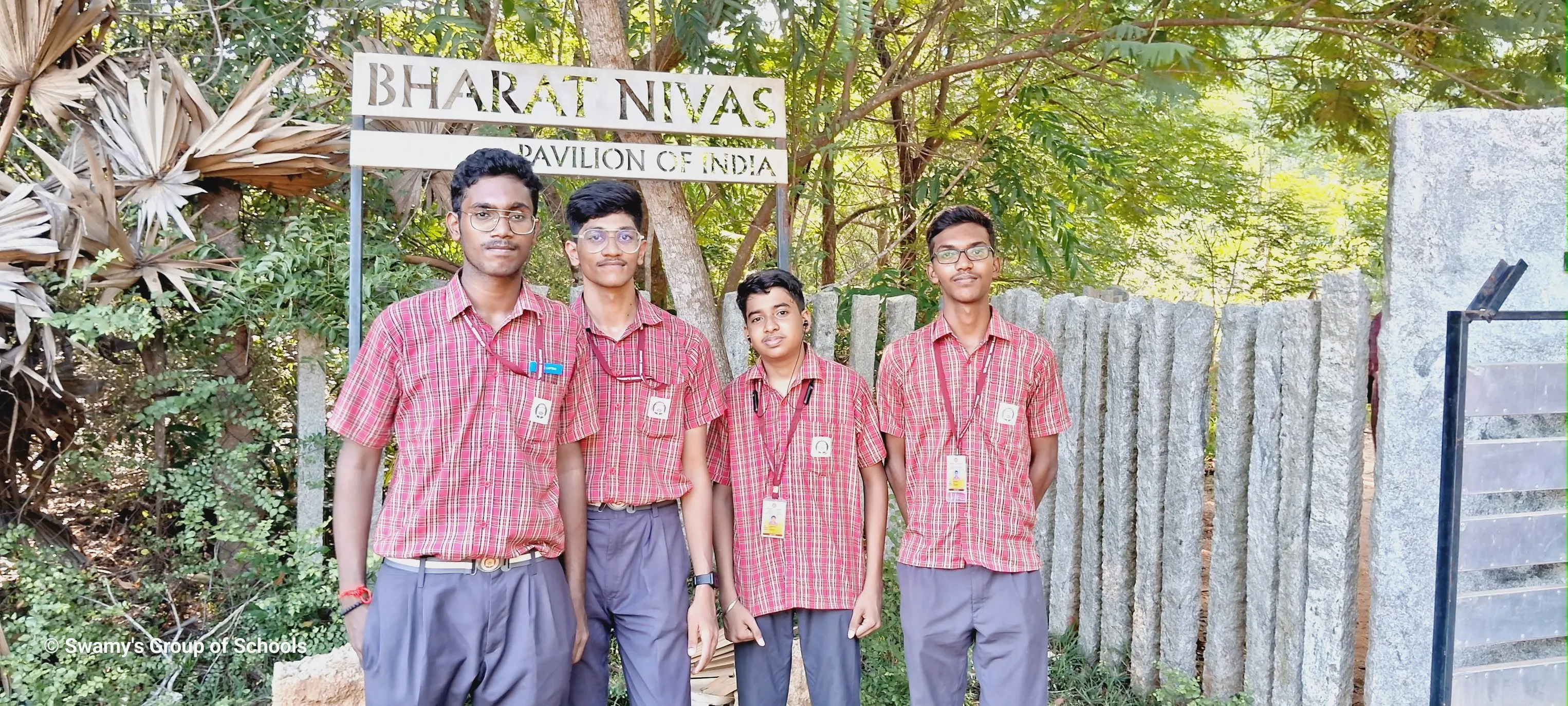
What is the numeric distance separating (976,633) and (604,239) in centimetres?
149

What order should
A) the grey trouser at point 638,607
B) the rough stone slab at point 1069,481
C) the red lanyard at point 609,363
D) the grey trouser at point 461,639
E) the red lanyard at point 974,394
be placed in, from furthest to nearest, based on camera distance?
the rough stone slab at point 1069,481 < the red lanyard at point 974,394 < the red lanyard at point 609,363 < the grey trouser at point 638,607 < the grey trouser at point 461,639

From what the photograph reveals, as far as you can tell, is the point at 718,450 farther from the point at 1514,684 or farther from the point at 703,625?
the point at 1514,684

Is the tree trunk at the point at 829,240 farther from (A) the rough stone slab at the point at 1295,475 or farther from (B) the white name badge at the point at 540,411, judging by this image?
(B) the white name badge at the point at 540,411

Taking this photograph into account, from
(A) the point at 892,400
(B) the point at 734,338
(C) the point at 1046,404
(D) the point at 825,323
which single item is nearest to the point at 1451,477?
(C) the point at 1046,404

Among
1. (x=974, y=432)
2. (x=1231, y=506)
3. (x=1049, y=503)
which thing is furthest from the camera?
(x=1049, y=503)

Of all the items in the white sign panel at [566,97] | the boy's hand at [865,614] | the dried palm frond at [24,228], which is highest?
the white sign panel at [566,97]

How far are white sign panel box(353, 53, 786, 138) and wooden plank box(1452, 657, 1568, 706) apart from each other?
300 centimetres

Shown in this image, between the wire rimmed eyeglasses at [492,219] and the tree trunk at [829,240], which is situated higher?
the tree trunk at [829,240]

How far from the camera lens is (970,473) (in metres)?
2.89

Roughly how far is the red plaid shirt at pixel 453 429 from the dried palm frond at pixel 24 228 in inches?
94.5

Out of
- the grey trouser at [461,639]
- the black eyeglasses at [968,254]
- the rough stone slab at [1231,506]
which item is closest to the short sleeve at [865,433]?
the black eyeglasses at [968,254]

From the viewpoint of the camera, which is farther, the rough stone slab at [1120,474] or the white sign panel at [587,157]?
the rough stone slab at [1120,474]

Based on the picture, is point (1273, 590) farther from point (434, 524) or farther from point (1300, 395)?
point (434, 524)

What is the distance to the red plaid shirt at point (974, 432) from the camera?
2834 mm
